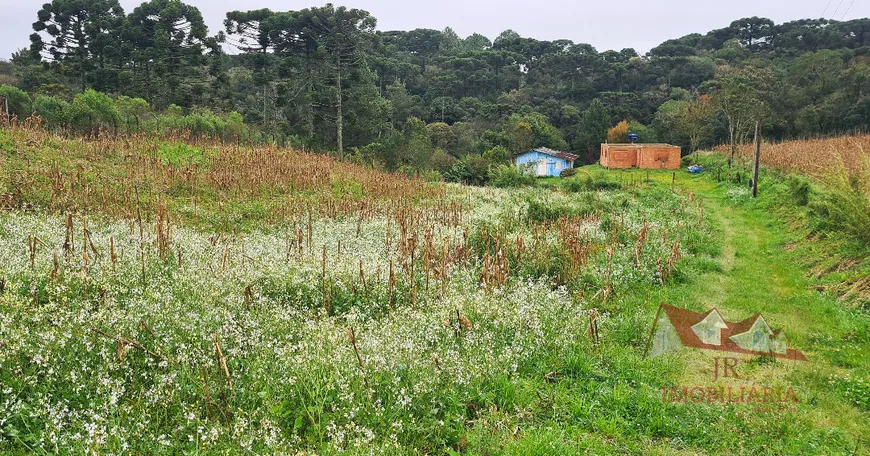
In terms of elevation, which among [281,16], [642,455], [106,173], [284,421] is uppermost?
[281,16]

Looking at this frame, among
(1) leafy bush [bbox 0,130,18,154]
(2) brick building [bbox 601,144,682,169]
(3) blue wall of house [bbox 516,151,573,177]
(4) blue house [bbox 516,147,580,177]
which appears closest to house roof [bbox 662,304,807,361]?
(1) leafy bush [bbox 0,130,18,154]

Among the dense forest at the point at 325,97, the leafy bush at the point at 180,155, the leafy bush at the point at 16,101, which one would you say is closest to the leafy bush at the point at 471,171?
the dense forest at the point at 325,97

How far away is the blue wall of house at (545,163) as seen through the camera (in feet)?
146

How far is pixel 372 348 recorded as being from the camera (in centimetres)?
491

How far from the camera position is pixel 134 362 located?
4379 millimetres

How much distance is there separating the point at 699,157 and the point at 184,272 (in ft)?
149

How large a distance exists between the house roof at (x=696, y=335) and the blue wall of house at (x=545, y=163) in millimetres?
36627

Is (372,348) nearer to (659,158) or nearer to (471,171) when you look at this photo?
(471,171)

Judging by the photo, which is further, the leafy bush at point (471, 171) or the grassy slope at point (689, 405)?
the leafy bush at point (471, 171)

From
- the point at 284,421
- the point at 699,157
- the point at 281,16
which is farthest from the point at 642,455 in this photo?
the point at 281,16

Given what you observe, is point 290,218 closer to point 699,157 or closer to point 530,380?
point 530,380

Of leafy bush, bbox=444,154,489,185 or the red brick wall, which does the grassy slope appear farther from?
the red brick wall

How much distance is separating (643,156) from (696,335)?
138ft

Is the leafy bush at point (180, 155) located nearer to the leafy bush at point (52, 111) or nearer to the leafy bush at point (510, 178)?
the leafy bush at point (52, 111)
